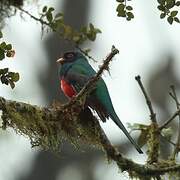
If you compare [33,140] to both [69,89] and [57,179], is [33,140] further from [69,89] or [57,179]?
[57,179]

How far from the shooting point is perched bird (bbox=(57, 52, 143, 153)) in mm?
6577

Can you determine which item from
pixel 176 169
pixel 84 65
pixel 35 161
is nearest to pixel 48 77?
pixel 35 161

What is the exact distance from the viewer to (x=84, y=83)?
6941 mm

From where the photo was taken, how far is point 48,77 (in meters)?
13.9

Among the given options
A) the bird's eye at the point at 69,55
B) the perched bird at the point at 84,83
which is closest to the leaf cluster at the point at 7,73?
the perched bird at the point at 84,83

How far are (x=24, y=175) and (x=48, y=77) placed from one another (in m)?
1.78

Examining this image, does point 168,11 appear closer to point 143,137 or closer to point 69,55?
point 143,137

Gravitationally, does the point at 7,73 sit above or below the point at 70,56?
below

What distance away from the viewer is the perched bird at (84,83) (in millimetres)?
6577

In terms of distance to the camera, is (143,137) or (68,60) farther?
(68,60)

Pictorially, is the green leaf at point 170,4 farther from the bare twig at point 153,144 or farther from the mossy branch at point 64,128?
the bare twig at point 153,144

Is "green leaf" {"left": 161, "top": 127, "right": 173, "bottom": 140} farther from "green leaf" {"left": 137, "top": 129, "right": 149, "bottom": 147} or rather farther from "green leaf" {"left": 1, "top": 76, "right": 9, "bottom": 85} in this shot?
"green leaf" {"left": 1, "top": 76, "right": 9, "bottom": 85}

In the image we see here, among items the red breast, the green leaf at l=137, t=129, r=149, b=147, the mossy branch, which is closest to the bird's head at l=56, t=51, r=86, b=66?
the red breast

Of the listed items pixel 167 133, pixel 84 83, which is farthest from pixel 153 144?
pixel 84 83
